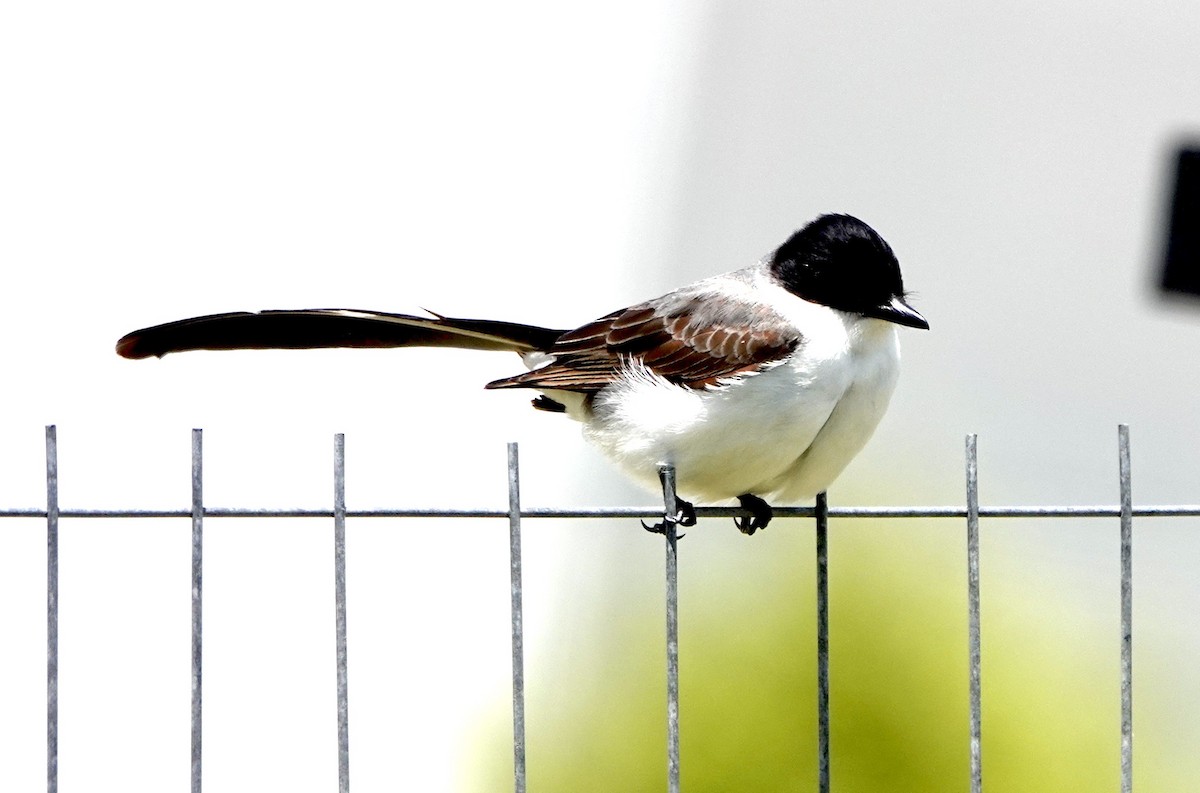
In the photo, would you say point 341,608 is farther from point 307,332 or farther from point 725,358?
point 725,358

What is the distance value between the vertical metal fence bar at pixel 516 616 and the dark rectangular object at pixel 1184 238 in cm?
184

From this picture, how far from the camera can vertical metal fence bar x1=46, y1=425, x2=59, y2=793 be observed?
2420 millimetres

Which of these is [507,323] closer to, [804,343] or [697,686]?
[804,343]

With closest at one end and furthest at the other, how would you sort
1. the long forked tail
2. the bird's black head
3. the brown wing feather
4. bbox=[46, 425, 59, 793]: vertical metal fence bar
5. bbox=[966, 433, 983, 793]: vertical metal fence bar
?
bbox=[46, 425, 59, 793]: vertical metal fence bar, bbox=[966, 433, 983, 793]: vertical metal fence bar, the long forked tail, the brown wing feather, the bird's black head

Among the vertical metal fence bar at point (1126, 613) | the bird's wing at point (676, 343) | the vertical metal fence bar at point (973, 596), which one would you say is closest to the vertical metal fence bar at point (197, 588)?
the bird's wing at point (676, 343)

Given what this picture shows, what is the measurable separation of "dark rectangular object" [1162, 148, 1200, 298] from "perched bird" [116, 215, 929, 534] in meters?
0.63

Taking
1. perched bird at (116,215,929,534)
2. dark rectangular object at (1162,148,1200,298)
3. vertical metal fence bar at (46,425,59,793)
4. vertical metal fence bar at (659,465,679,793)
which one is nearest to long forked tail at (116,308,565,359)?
perched bird at (116,215,929,534)

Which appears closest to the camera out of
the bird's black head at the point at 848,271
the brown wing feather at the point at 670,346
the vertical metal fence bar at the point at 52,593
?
the vertical metal fence bar at the point at 52,593

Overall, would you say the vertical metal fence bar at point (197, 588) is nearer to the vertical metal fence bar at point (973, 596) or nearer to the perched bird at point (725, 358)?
the perched bird at point (725, 358)

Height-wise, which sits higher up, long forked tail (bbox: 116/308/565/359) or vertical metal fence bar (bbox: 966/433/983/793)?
long forked tail (bbox: 116/308/565/359)

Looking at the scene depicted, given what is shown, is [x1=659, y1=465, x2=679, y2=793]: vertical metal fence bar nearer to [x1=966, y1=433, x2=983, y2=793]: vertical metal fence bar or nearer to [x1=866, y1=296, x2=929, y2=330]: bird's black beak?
[x1=966, y1=433, x2=983, y2=793]: vertical metal fence bar

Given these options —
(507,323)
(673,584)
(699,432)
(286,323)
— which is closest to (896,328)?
(699,432)

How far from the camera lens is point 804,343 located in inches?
131

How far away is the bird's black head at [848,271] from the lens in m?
3.46
